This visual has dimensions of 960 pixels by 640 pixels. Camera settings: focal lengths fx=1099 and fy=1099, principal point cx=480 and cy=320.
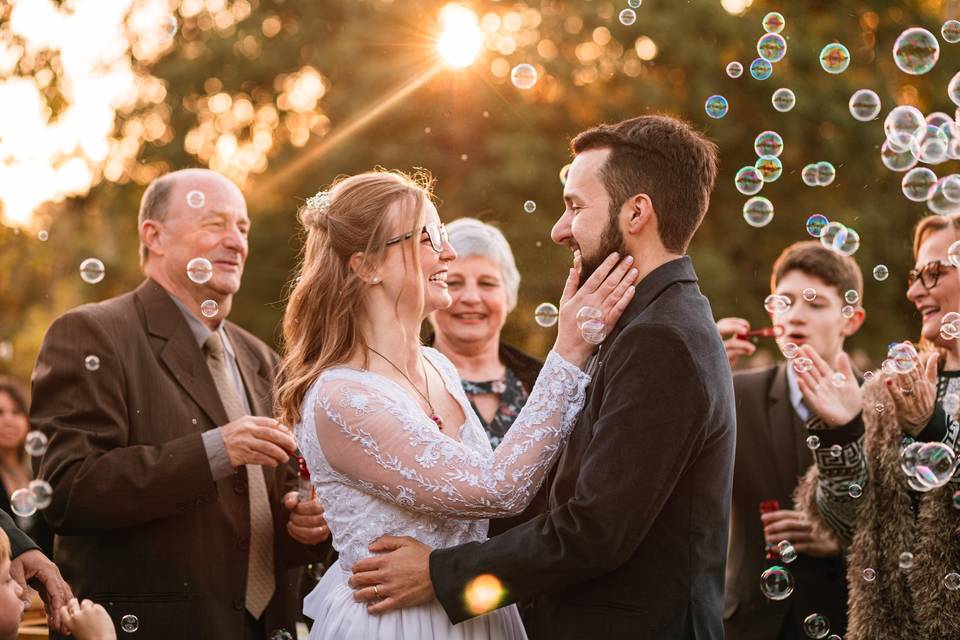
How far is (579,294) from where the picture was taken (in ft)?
11.0

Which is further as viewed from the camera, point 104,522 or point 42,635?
point 42,635

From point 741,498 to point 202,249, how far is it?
2.74 m

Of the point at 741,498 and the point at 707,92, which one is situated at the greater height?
the point at 707,92

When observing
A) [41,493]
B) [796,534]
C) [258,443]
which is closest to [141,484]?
[41,493]

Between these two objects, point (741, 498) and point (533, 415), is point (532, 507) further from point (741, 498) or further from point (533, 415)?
point (741, 498)

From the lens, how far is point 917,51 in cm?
522

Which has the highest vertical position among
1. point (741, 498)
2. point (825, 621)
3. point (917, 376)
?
point (917, 376)

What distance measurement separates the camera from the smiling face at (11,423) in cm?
693

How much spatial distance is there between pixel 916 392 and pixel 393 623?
2111 millimetres

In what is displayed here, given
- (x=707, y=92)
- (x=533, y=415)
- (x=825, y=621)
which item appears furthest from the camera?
(x=707, y=92)

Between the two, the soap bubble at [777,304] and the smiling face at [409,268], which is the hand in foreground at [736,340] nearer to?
the soap bubble at [777,304]

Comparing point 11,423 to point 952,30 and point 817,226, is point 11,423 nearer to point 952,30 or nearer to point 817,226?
point 817,226

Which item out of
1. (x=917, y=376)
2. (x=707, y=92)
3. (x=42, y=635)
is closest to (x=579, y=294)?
(x=917, y=376)

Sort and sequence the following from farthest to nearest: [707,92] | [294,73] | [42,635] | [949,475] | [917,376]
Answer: [294,73] < [707,92] < [42,635] < [917,376] < [949,475]
